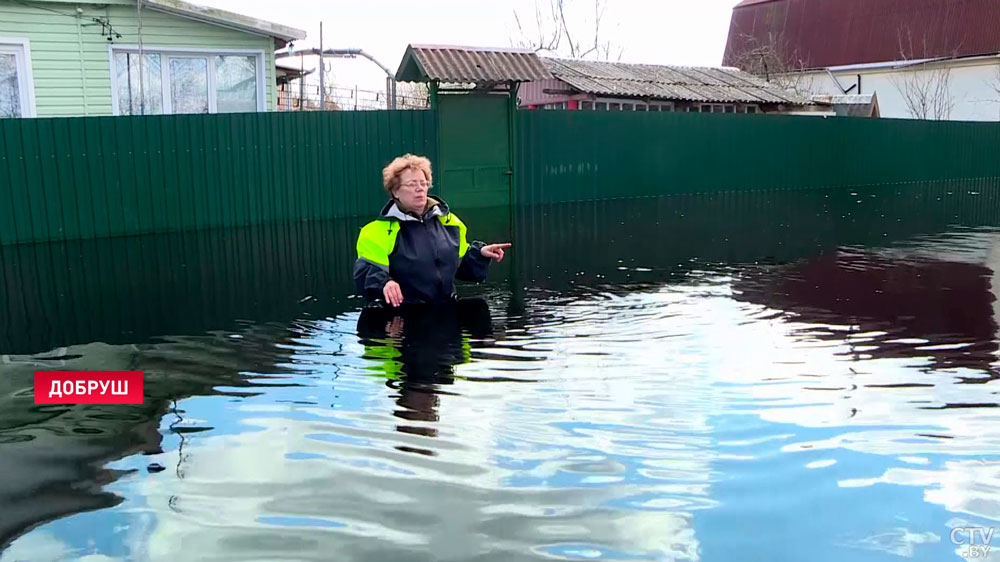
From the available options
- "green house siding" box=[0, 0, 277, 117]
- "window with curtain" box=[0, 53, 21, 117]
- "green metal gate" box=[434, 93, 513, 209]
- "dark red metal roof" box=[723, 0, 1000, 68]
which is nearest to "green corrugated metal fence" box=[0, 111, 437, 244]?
"green metal gate" box=[434, 93, 513, 209]

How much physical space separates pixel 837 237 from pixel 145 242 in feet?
32.1

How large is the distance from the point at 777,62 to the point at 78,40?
111ft

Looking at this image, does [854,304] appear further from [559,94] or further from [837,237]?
[559,94]

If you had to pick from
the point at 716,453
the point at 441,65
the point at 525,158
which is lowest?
the point at 716,453

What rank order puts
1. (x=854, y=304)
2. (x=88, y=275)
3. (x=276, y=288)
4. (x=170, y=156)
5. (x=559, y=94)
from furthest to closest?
(x=559, y=94), (x=170, y=156), (x=88, y=275), (x=276, y=288), (x=854, y=304)

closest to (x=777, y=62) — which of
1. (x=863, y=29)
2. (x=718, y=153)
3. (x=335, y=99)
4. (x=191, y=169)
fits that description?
(x=863, y=29)

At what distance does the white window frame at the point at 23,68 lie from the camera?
47.1 ft

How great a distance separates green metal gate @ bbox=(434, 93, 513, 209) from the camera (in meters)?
15.3

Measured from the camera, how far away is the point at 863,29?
3909cm

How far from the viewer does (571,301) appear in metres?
7.14

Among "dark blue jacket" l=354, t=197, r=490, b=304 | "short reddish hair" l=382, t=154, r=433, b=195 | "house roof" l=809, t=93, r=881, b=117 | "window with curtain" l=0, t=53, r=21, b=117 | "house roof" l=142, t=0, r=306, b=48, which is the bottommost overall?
"dark blue jacket" l=354, t=197, r=490, b=304

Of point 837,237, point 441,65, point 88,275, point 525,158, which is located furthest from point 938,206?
point 88,275

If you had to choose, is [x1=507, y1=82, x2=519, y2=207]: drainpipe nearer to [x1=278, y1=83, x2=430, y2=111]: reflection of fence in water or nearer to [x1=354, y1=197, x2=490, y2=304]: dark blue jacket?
[x1=354, y1=197, x2=490, y2=304]: dark blue jacket

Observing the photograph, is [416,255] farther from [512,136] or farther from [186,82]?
[186,82]
